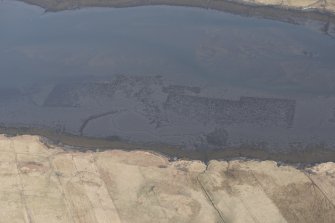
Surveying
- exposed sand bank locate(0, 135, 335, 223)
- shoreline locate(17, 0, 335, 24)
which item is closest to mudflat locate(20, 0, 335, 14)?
shoreline locate(17, 0, 335, 24)

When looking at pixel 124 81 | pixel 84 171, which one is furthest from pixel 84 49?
pixel 84 171

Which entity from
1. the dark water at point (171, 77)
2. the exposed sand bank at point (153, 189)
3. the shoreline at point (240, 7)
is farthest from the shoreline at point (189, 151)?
the shoreline at point (240, 7)

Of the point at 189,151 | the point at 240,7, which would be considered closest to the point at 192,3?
the point at 240,7

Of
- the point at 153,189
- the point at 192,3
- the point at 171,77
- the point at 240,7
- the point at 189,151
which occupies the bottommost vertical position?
the point at 189,151

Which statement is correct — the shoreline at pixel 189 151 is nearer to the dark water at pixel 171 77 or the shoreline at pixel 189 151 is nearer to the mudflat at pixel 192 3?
the dark water at pixel 171 77

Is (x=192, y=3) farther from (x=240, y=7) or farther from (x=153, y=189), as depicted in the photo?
(x=153, y=189)

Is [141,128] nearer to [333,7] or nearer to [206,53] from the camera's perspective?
[206,53]
